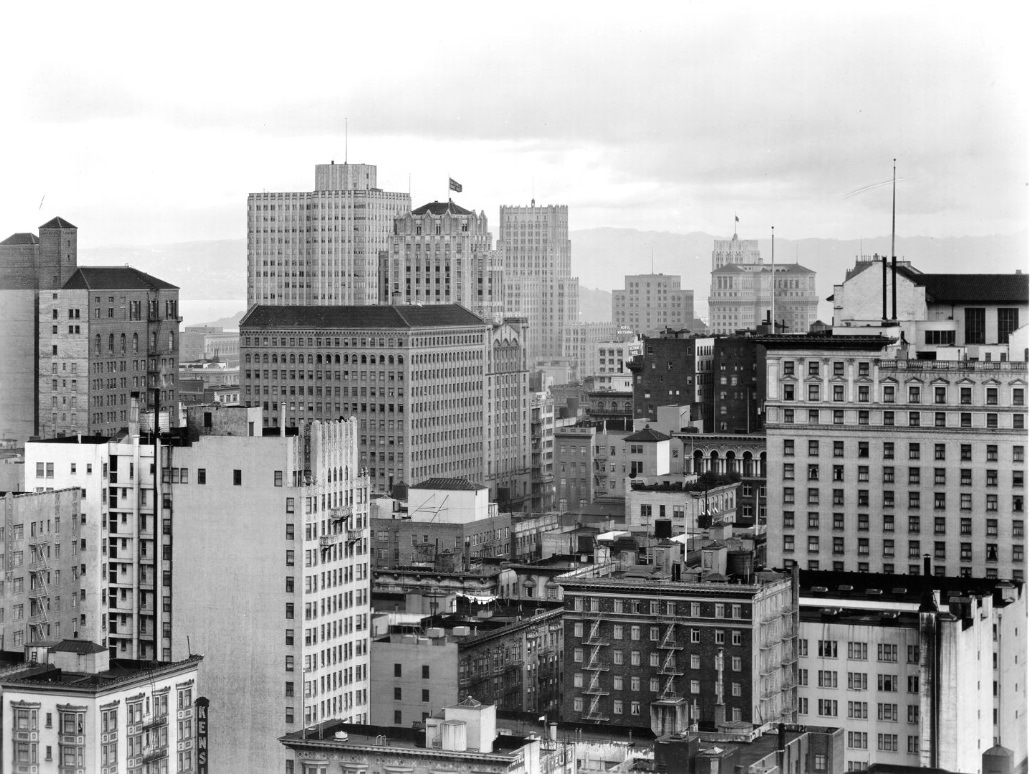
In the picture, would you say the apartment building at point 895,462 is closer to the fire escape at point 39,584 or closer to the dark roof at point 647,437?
the fire escape at point 39,584

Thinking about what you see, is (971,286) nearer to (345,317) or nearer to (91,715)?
(91,715)

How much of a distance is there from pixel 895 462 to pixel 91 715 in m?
43.6


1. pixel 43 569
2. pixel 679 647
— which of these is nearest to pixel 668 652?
pixel 679 647

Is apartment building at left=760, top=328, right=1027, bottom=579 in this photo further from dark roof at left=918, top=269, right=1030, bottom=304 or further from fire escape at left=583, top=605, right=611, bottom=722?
fire escape at left=583, top=605, right=611, bottom=722

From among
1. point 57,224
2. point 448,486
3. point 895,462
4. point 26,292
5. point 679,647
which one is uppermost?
point 57,224

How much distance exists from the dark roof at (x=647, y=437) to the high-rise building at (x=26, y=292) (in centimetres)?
3863

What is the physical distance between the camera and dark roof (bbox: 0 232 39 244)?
5915 inches

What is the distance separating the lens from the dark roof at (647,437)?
155 meters

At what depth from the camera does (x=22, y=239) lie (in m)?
152

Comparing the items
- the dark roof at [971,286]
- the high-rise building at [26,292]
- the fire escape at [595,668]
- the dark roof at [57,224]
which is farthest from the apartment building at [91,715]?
the dark roof at [57,224]

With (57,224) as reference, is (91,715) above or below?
below

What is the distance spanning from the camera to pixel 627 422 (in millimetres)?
193875

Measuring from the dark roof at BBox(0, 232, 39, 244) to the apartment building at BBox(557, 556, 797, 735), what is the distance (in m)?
72.8

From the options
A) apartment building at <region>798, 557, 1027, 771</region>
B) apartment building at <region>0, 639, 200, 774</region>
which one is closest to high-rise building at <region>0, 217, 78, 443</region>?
apartment building at <region>798, 557, 1027, 771</region>
